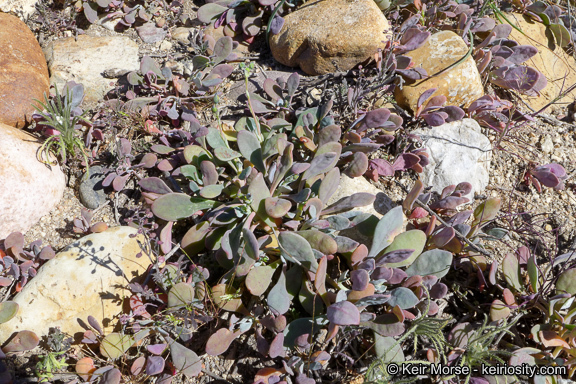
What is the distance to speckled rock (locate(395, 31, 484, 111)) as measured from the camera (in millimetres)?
3055

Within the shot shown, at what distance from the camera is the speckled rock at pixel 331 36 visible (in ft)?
10.3

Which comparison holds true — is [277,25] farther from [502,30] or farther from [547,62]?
[547,62]

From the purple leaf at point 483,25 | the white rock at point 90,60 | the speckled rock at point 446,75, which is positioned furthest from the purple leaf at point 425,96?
the white rock at point 90,60

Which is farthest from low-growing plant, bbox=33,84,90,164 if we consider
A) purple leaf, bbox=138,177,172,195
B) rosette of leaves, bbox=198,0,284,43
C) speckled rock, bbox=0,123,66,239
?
rosette of leaves, bbox=198,0,284,43

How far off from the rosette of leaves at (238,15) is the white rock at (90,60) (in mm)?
711

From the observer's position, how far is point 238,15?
3689mm

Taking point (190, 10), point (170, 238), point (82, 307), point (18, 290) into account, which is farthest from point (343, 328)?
point (190, 10)

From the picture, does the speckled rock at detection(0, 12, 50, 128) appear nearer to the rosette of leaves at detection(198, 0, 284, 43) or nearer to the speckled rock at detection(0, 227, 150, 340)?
the speckled rock at detection(0, 227, 150, 340)

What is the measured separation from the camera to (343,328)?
2.28 meters

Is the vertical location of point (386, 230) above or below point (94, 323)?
above

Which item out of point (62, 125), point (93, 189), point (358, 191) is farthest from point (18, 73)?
point (358, 191)

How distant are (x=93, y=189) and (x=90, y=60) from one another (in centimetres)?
123

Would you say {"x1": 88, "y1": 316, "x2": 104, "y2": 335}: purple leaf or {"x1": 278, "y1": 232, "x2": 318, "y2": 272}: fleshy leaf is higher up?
{"x1": 278, "y1": 232, "x2": 318, "y2": 272}: fleshy leaf

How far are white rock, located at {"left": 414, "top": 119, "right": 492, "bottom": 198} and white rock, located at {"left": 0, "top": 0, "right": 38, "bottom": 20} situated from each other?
11.4 ft
